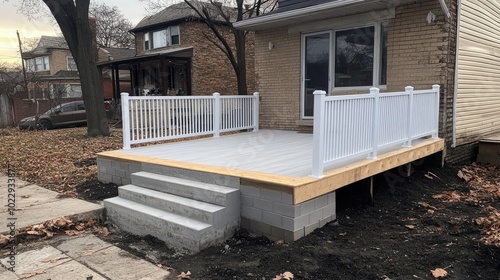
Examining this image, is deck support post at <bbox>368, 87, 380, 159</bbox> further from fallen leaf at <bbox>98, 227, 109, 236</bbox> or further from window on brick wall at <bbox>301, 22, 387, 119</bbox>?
fallen leaf at <bbox>98, 227, 109, 236</bbox>

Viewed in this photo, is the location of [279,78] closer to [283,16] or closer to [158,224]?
[283,16]

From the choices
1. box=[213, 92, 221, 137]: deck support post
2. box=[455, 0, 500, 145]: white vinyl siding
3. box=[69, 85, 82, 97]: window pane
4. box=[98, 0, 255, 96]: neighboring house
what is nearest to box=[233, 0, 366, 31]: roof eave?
box=[213, 92, 221, 137]: deck support post

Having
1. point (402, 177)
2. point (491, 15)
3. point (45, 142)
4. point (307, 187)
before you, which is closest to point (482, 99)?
point (491, 15)

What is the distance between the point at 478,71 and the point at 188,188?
664cm

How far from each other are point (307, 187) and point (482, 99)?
6.35 m

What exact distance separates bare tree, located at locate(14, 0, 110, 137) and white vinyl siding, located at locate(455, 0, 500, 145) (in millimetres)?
10378

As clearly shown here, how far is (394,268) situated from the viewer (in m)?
3.25

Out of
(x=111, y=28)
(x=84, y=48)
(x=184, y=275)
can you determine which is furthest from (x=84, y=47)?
(x=111, y=28)

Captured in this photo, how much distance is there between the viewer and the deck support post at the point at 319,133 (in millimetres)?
3778

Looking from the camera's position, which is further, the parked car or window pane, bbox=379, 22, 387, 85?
the parked car

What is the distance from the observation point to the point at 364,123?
14.9 feet

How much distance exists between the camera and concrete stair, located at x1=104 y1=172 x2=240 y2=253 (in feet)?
12.4

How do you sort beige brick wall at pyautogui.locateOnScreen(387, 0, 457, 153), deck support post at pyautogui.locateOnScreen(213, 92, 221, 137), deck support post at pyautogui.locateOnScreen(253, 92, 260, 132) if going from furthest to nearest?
deck support post at pyautogui.locateOnScreen(253, 92, 260, 132) < deck support post at pyautogui.locateOnScreen(213, 92, 221, 137) < beige brick wall at pyautogui.locateOnScreen(387, 0, 457, 153)

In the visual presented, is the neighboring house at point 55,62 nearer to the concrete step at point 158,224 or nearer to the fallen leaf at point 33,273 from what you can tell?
the concrete step at point 158,224
